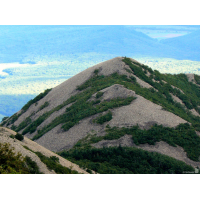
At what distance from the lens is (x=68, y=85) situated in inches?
1501

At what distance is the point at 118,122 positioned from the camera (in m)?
24.2

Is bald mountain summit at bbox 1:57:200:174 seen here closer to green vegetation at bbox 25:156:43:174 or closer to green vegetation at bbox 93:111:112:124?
green vegetation at bbox 93:111:112:124

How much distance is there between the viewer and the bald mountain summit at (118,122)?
63.3ft

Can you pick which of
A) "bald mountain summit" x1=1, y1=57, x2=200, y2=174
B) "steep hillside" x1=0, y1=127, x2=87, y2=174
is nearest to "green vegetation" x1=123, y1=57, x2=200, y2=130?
"bald mountain summit" x1=1, y1=57, x2=200, y2=174

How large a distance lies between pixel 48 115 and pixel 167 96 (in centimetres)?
1433

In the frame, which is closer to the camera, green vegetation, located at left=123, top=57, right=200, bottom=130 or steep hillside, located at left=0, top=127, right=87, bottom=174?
steep hillside, located at left=0, top=127, right=87, bottom=174

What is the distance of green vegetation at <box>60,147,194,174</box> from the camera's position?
17734 millimetres

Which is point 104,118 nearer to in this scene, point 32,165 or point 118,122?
point 118,122

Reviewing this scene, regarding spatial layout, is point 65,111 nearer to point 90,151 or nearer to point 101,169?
point 90,151

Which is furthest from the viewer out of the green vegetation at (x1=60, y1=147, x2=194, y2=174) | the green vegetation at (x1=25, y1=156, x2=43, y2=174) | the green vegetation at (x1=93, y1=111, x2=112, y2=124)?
the green vegetation at (x1=93, y1=111, x2=112, y2=124)

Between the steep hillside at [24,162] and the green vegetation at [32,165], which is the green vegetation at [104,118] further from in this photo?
the green vegetation at [32,165]

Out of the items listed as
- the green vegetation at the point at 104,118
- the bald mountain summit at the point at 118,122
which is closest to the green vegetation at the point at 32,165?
the bald mountain summit at the point at 118,122

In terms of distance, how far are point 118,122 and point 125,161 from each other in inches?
224
